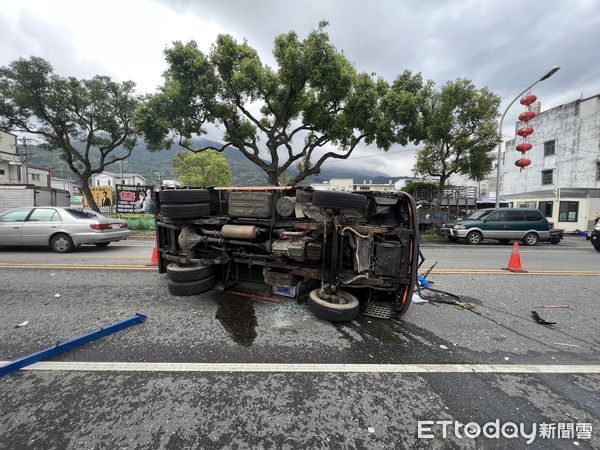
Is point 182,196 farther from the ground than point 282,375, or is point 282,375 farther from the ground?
point 182,196

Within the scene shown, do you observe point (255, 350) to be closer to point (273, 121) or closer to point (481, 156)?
point (273, 121)

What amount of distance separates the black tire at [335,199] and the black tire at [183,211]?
6.32 ft

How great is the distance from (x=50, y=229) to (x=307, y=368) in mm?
9078

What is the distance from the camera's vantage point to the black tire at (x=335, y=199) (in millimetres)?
3193

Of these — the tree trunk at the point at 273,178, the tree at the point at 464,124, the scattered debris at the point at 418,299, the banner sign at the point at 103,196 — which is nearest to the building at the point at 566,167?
the tree at the point at 464,124

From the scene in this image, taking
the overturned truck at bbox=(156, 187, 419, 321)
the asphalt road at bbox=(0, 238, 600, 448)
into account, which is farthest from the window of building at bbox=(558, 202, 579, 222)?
the overturned truck at bbox=(156, 187, 419, 321)

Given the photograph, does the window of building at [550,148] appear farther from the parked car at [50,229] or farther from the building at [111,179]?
the building at [111,179]

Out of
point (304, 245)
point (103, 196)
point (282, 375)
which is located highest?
point (103, 196)

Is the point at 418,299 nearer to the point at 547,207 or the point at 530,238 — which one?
the point at 530,238

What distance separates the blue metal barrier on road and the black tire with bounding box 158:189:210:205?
5.51 ft

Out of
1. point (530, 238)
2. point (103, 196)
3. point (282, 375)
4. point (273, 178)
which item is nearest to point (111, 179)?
point (103, 196)

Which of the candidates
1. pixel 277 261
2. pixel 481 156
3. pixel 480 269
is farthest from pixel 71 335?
pixel 481 156

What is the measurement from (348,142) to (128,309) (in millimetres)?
14614

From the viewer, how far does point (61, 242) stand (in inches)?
304
